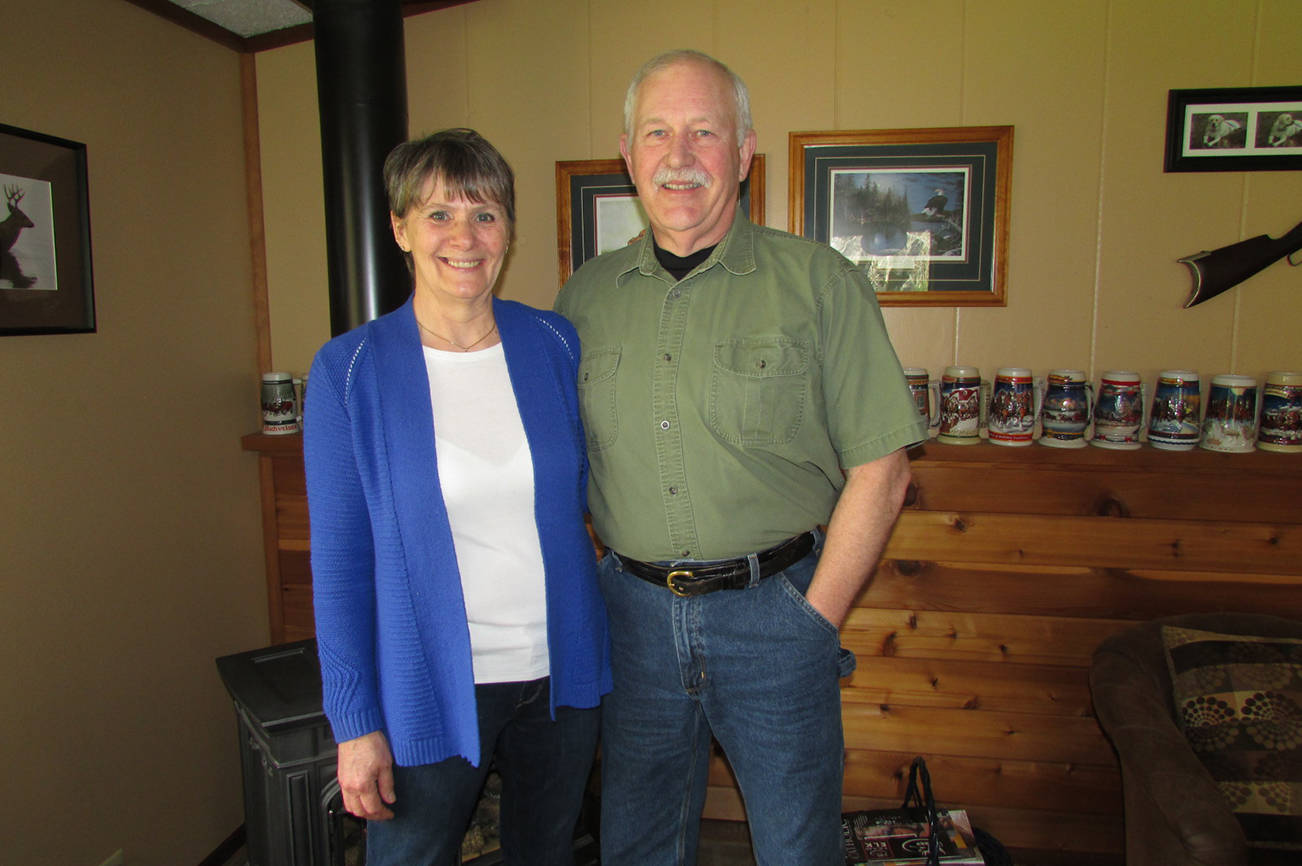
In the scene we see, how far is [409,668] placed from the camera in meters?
1.06

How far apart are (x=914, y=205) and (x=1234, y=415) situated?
34.7 inches

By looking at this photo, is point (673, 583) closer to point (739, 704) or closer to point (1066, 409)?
point (739, 704)

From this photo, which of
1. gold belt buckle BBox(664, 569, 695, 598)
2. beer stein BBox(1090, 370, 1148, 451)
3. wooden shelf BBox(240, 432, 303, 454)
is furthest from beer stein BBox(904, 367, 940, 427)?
wooden shelf BBox(240, 432, 303, 454)

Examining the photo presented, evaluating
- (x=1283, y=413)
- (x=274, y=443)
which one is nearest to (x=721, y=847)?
(x=274, y=443)

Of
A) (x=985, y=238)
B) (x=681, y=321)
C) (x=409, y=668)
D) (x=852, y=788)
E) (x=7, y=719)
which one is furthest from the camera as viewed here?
(x=852, y=788)

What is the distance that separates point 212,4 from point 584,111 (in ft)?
3.07

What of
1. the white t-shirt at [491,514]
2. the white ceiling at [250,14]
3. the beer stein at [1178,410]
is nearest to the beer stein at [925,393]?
the beer stein at [1178,410]

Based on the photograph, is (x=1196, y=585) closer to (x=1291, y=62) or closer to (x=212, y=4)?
(x=1291, y=62)

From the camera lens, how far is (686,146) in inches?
46.9

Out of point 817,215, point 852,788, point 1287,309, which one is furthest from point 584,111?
point 852,788

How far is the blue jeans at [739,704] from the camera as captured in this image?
3.86ft

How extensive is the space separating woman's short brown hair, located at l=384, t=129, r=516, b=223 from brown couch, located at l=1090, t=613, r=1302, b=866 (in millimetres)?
1515

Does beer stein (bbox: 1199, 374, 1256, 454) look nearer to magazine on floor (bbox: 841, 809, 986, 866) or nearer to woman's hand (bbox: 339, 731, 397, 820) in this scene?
magazine on floor (bbox: 841, 809, 986, 866)

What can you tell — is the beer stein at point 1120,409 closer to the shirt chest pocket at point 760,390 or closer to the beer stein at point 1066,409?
the beer stein at point 1066,409
